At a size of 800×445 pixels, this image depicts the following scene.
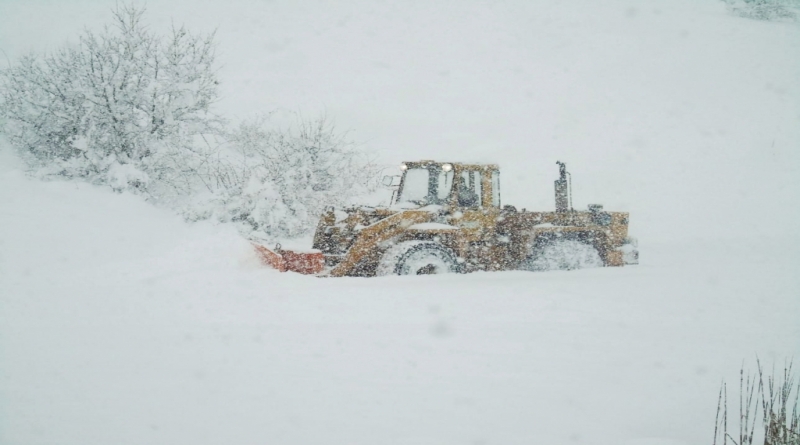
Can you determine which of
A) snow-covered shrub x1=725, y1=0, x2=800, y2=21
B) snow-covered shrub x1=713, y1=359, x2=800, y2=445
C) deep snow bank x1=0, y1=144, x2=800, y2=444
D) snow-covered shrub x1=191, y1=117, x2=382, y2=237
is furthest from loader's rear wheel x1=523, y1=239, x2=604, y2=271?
snow-covered shrub x1=725, y1=0, x2=800, y2=21

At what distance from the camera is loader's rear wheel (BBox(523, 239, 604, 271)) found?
6.90m

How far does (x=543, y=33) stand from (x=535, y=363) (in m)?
32.6

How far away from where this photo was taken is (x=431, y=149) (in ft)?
63.4

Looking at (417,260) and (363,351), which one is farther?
(417,260)

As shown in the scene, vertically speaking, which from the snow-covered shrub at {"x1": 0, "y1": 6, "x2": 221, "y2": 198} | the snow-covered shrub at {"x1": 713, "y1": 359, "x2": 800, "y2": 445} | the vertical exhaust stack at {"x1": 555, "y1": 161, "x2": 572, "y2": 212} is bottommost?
the snow-covered shrub at {"x1": 713, "y1": 359, "x2": 800, "y2": 445}

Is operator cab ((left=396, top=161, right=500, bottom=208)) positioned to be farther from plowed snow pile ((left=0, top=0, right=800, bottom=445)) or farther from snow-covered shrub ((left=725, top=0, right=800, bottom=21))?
snow-covered shrub ((left=725, top=0, right=800, bottom=21))

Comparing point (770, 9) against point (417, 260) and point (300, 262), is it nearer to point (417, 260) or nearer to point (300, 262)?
point (417, 260)

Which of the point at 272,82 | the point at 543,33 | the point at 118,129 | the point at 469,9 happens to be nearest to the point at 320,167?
the point at 118,129

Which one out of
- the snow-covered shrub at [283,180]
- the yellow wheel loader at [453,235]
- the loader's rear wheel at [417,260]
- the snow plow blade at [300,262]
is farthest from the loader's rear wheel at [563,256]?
the snow-covered shrub at [283,180]

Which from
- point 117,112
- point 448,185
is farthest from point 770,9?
point 117,112

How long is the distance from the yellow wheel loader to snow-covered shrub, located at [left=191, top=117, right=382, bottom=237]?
368 cm

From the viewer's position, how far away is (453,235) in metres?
6.45

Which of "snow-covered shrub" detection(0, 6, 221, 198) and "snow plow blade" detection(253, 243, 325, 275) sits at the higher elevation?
"snow-covered shrub" detection(0, 6, 221, 198)

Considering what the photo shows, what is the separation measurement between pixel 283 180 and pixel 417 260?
6.10 meters
